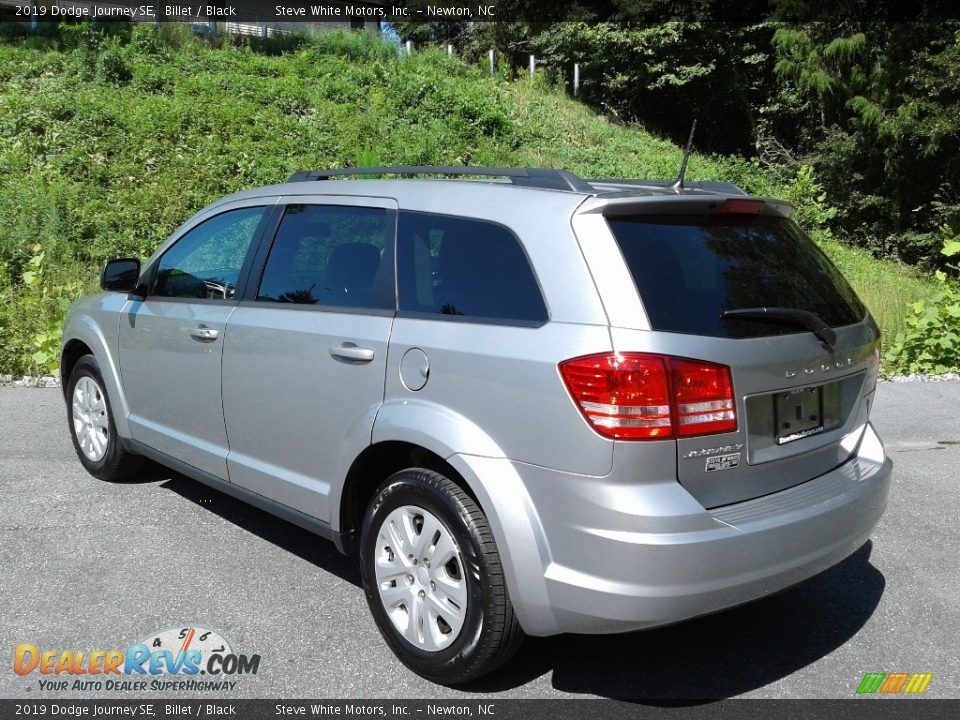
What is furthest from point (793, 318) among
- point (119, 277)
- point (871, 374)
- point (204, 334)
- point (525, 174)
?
point (119, 277)

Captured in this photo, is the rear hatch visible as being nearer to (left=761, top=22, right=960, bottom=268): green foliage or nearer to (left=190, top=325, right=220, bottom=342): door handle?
(left=190, top=325, right=220, bottom=342): door handle

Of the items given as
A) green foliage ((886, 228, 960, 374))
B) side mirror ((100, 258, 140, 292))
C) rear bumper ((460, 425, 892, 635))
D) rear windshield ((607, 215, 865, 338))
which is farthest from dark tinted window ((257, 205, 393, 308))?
green foliage ((886, 228, 960, 374))

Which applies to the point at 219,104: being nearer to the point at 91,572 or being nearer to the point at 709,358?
the point at 91,572

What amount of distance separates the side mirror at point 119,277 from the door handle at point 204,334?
801 millimetres

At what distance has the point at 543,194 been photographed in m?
3.07

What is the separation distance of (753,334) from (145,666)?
248cm

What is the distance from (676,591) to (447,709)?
0.92 m

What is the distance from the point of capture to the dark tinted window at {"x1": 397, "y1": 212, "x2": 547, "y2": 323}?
9.79 feet

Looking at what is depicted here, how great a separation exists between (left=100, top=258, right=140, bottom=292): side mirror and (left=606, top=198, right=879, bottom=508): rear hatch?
3029 mm

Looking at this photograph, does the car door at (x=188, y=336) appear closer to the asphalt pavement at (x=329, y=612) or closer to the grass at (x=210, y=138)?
the asphalt pavement at (x=329, y=612)

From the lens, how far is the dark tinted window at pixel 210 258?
13.8 feet

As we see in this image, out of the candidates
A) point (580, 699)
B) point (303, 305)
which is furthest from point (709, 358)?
point (303, 305)

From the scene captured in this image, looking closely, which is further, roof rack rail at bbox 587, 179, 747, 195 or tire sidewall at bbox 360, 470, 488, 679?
roof rack rail at bbox 587, 179, 747, 195

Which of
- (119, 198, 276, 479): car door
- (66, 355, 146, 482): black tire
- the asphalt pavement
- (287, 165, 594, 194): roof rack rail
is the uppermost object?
(287, 165, 594, 194): roof rack rail
